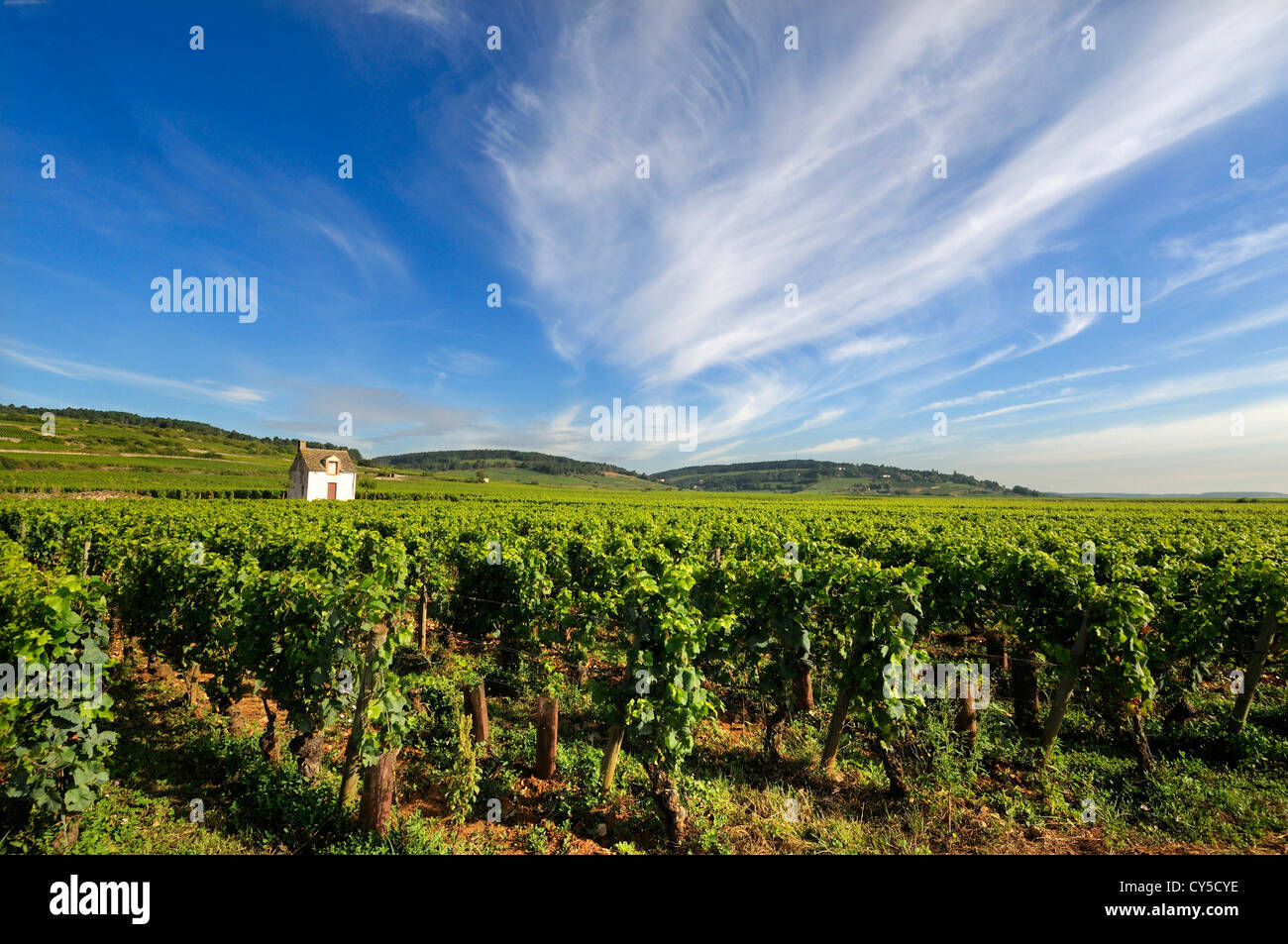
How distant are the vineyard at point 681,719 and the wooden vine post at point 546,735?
0.13 feet

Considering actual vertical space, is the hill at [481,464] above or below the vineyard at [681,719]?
above

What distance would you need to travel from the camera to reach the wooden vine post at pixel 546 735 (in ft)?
20.1

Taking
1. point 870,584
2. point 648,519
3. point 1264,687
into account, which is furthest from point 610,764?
point 648,519

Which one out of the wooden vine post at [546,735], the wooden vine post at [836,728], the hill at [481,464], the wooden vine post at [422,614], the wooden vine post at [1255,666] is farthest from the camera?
the hill at [481,464]

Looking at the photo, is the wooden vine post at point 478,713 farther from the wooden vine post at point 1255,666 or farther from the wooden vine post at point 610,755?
the wooden vine post at point 1255,666

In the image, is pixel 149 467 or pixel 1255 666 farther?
pixel 149 467

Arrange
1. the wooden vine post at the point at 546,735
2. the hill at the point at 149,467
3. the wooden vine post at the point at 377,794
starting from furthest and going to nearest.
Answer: the hill at the point at 149,467 → the wooden vine post at the point at 546,735 → the wooden vine post at the point at 377,794

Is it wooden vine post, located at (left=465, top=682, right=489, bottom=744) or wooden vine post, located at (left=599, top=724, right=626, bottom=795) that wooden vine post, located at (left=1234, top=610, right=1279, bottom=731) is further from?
wooden vine post, located at (left=465, top=682, right=489, bottom=744)

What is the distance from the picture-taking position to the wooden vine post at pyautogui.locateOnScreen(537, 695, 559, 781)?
6.14 meters

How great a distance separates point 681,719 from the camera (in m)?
5.34

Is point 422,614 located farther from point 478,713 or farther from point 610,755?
point 610,755

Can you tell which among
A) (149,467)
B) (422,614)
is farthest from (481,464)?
(422,614)

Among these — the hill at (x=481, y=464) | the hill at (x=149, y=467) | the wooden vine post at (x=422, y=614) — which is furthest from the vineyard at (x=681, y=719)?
the hill at (x=481, y=464)

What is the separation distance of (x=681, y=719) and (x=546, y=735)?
6.67 ft
